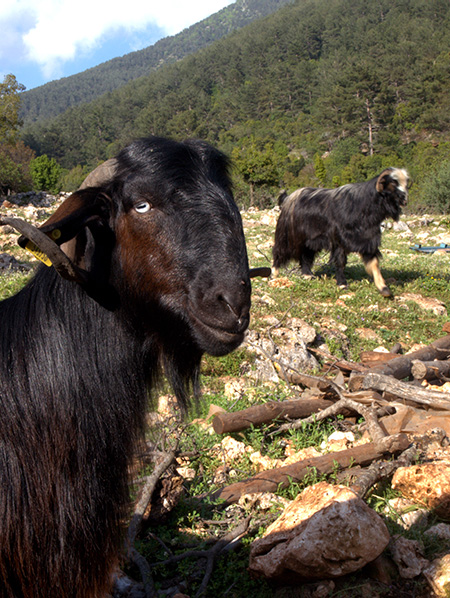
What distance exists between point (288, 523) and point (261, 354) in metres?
3.02

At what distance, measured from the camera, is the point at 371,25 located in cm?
10956

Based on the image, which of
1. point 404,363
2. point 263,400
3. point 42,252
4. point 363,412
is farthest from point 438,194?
point 42,252

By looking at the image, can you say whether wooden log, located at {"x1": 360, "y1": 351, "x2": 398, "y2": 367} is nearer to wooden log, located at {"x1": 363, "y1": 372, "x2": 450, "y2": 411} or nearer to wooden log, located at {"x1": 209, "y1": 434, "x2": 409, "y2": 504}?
wooden log, located at {"x1": 363, "y1": 372, "x2": 450, "y2": 411}

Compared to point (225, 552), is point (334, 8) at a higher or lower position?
higher

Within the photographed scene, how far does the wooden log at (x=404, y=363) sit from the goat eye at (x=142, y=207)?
10.7 feet

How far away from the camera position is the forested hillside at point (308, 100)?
59.8 metres

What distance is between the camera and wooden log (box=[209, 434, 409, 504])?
119 inches

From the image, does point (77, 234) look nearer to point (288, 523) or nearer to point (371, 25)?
point (288, 523)

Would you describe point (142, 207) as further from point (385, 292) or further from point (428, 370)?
point (385, 292)

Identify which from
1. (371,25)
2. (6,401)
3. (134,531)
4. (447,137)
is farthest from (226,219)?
(371,25)

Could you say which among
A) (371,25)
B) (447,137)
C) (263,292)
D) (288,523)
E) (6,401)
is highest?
(371,25)

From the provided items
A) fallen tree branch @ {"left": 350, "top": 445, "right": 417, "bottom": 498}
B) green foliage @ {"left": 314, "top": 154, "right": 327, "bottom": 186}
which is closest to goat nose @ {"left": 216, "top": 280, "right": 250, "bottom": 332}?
fallen tree branch @ {"left": 350, "top": 445, "right": 417, "bottom": 498}

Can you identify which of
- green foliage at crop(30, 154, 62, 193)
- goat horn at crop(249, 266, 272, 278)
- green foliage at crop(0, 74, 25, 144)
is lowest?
goat horn at crop(249, 266, 272, 278)

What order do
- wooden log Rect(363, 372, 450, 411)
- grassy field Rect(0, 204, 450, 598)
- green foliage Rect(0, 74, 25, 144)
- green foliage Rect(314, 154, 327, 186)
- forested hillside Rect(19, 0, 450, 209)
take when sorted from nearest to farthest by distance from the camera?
grassy field Rect(0, 204, 450, 598) < wooden log Rect(363, 372, 450, 411) < green foliage Rect(0, 74, 25, 144) < green foliage Rect(314, 154, 327, 186) < forested hillside Rect(19, 0, 450, 209)
